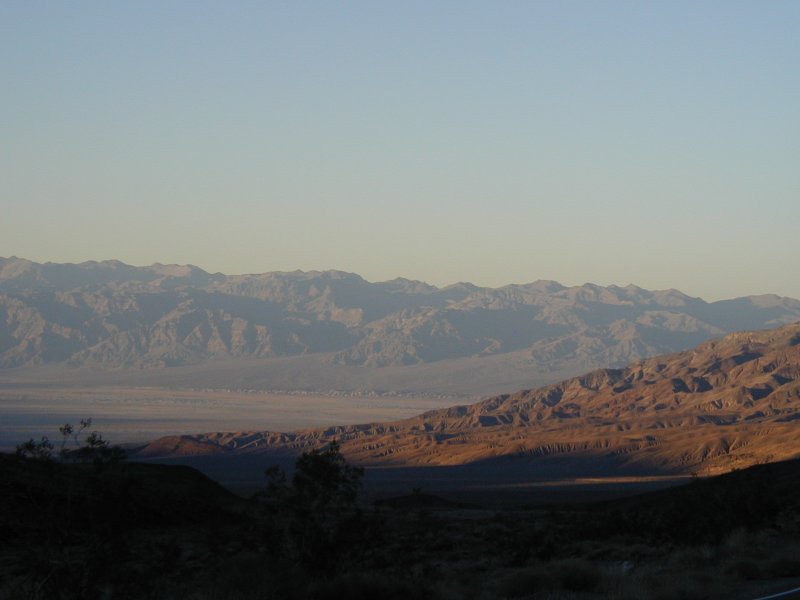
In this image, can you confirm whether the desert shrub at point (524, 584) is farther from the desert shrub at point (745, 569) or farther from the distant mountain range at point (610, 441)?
the distant mountain range at point (610, 441)

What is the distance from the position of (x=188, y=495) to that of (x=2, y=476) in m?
11.7

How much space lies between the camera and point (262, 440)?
7613 inches

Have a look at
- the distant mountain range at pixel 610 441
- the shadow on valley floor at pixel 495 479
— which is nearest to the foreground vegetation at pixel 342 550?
the shadow on valley floor at pixel 495 479

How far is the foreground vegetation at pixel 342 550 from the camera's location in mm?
20078

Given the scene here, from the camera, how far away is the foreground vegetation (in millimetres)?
20078

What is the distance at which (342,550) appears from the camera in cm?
2425

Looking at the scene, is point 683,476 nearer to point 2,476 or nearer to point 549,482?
point 549,482

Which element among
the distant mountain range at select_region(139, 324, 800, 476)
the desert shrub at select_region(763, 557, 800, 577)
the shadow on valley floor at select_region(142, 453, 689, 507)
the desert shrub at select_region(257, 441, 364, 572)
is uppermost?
the desert shrub at select_region(257, 441, 364, 572)

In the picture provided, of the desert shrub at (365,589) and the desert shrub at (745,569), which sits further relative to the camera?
the desert shrub at (745,569)

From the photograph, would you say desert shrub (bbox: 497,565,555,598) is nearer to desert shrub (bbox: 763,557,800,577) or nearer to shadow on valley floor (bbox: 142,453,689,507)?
desert shrub (bbox: 763,557,800,577)

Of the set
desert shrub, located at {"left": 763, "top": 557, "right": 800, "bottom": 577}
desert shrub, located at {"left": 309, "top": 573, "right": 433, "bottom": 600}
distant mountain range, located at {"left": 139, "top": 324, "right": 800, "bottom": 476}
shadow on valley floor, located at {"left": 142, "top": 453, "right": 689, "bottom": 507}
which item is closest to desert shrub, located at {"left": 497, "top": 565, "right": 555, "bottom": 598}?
desert shrub, located at {"left": 309, "top": 573, "right": 433, "bottom": 600}

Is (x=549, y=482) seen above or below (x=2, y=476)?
below

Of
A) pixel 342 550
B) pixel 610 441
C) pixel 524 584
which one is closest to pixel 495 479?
pixel 610 441

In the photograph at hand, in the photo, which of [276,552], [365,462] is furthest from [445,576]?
[365,462]
